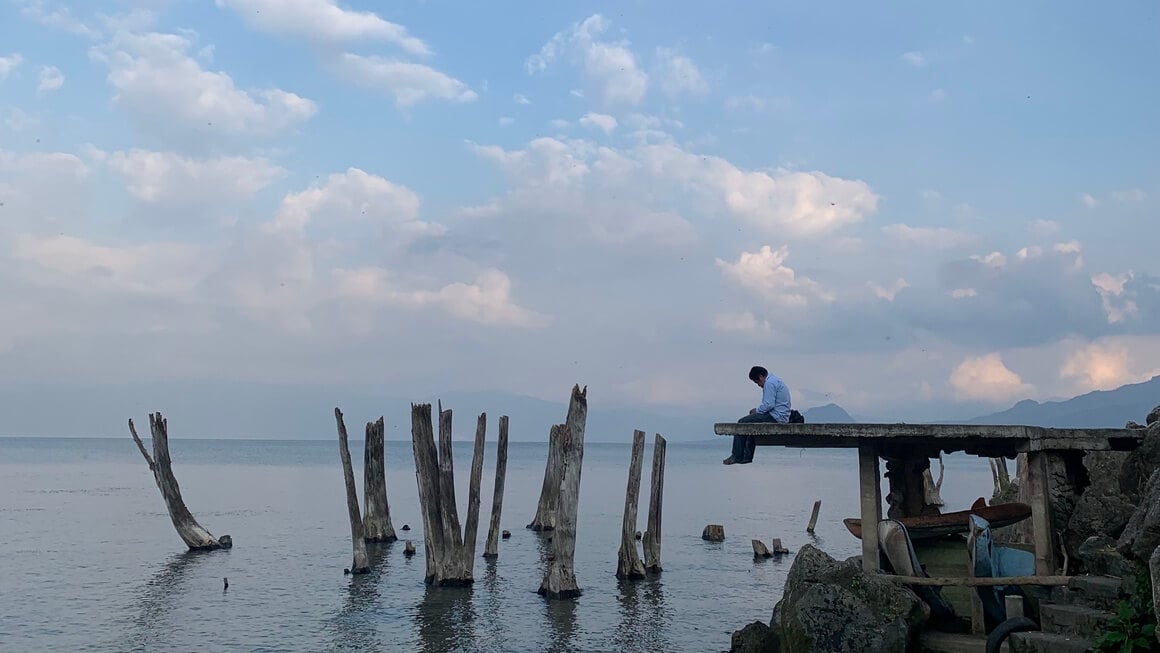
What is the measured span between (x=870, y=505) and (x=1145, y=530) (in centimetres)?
363

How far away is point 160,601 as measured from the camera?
21297 mm

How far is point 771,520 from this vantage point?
42.5 meters

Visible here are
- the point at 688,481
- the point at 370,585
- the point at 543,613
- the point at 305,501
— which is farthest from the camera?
the point at 688,481

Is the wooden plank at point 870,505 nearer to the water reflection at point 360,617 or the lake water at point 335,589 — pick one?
the lake water at point 335,589

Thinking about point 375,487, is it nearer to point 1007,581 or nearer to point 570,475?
point 570,475

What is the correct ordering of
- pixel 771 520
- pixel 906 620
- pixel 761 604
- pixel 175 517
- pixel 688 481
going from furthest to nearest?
pixel 688 481 → pixel 771 520 → pixel 175 517 → pixel 761 604 → pixel 906 620

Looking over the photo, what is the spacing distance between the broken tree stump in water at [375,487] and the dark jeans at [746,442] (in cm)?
1621

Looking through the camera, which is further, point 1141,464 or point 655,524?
point 655,524

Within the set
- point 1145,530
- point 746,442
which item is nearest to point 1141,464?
point 1145,530

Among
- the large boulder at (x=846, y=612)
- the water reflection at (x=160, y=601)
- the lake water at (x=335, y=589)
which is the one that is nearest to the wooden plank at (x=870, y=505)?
the large boulder at (x=846, y=612)

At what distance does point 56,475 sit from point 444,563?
7314 centimetres

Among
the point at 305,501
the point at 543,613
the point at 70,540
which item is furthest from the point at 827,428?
the point at 305,501

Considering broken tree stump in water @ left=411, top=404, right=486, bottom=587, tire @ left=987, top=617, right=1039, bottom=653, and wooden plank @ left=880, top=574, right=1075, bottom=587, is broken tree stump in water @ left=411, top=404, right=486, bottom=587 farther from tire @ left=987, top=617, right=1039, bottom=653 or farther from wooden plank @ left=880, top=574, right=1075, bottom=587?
tire @ left=987, top=617, right=1039, bottom=653

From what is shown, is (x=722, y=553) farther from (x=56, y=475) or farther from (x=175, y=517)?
(x=56, y=475)
